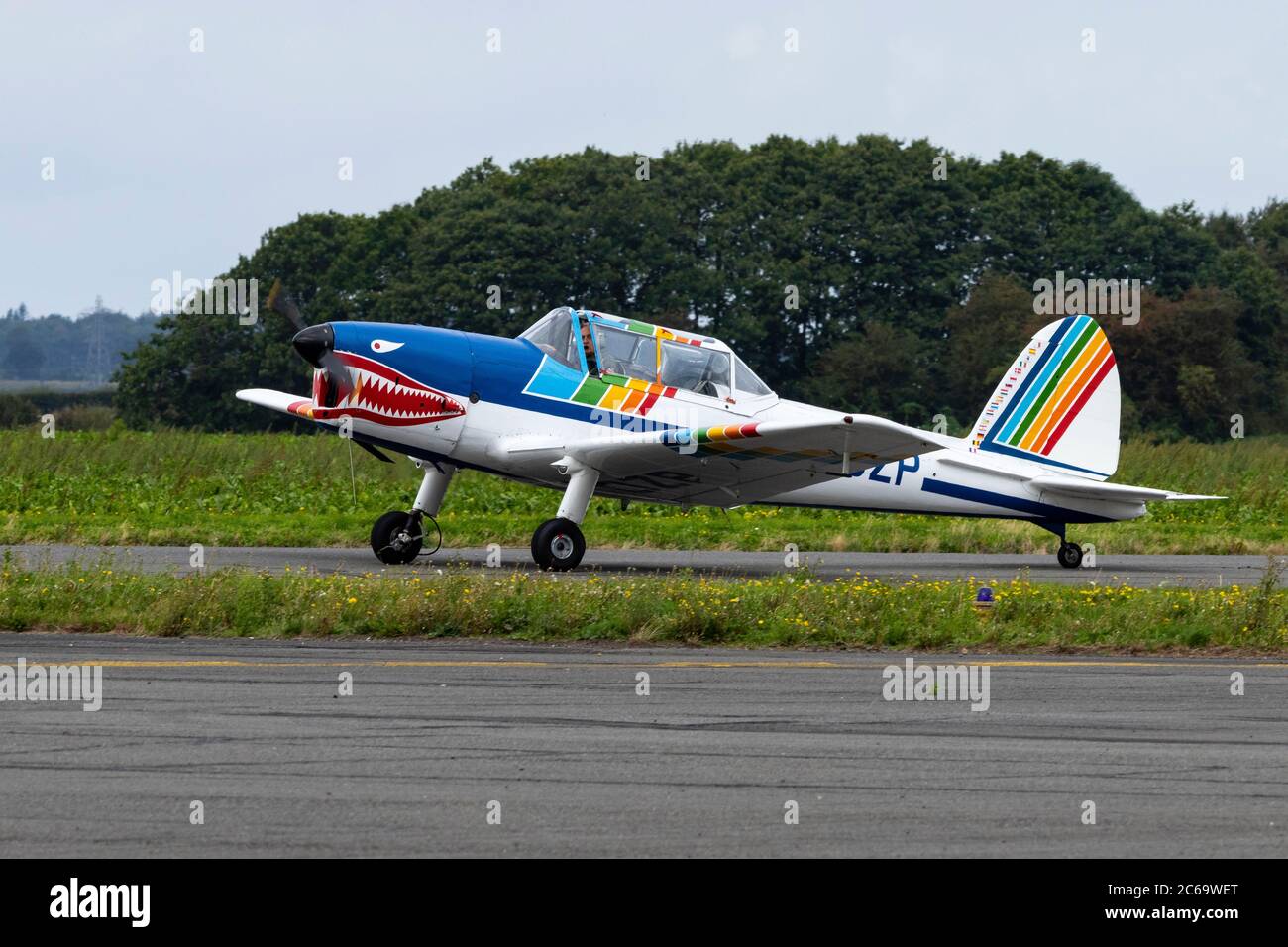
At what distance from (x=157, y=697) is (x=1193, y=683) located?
6.44 metres

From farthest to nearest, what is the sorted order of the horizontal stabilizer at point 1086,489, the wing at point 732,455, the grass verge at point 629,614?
the horizontal stabilizer at point 1086,489 < the wing at point 732,455 < the grass verge at point 629,614

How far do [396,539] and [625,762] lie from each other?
1112cm

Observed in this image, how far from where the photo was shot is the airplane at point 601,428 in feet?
58.7

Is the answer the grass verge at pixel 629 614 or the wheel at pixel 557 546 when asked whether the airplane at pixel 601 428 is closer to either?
the wheel at pixel 557 546

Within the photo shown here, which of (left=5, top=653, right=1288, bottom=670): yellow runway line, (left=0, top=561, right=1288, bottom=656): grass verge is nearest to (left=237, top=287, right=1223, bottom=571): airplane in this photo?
(left=0, top=561, right=1288, bottom=656): grass verge

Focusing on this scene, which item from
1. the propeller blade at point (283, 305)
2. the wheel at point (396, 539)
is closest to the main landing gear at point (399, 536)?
the wheel at point (396, 539)

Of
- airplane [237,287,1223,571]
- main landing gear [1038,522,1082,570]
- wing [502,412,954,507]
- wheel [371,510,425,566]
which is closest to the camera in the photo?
wing [502,412,954,507]

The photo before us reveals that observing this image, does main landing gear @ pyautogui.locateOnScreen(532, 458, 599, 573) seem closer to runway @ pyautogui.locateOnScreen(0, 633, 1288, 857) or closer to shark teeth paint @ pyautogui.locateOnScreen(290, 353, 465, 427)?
shark teeth paint @ pyautogui.locateOnScreen(290, 353, 465, 427)

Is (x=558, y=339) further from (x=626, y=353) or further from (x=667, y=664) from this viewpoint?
(x=667, y=664)

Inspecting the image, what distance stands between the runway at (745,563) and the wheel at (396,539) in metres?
0.18

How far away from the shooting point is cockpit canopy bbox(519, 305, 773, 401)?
61.5 feet

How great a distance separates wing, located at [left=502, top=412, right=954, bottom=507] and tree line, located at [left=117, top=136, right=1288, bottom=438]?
38846 mm

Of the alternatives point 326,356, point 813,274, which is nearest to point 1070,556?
point 326,356

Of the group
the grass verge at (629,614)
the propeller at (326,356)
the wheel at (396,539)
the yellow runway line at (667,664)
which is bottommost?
the yellow runway line at (667,664)
